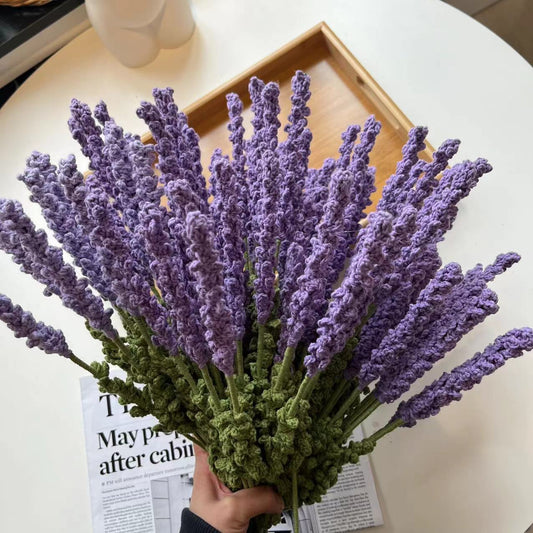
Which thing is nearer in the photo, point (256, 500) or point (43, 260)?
point (43, 260)

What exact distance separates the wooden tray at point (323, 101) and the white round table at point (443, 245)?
0.04 metres

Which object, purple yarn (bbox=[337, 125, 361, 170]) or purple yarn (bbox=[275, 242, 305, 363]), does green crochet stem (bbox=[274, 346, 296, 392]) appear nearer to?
purple yarn (bbox=[275, 242, 305, 363])

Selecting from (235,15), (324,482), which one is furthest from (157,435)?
(235,15)

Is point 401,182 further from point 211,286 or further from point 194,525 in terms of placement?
point 194,525

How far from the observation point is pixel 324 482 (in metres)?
0.52

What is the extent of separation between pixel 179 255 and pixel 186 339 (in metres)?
0.08

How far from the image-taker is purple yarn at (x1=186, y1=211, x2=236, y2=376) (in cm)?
32

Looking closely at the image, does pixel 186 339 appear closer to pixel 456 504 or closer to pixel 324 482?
pixel 324 482

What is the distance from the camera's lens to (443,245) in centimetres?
81

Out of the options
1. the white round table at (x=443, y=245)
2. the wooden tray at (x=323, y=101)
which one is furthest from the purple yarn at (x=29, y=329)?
the wooden tray at (x=323, y=101)

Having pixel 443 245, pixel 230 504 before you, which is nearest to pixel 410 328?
pixel 230 504

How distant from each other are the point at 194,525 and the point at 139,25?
0.73 metres

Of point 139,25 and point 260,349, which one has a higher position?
point 139,25

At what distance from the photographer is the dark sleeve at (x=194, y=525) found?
52 centimetres
